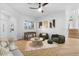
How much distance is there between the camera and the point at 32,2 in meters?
2.13

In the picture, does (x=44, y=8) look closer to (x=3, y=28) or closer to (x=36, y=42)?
(x=36, y=42)

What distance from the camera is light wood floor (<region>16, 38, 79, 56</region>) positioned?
213 centimetres

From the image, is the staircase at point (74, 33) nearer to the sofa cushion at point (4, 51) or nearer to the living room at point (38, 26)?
the living room at point (38, 26)

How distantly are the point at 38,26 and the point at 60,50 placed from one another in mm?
630

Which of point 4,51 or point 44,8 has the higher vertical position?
point 44,8

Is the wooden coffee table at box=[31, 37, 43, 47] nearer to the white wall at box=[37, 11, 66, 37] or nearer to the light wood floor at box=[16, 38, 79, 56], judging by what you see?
the light wood floor at box=[16, 38, 79, 56]

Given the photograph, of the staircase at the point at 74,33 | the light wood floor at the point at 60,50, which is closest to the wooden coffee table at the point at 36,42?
the light wood floor at the point at 60,50

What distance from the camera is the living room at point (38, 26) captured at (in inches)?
83.1

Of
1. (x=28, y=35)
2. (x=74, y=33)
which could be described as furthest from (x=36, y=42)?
(x=74, y=33)

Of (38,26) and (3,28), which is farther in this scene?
(38,26)

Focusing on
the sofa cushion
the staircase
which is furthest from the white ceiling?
the sofa cushion

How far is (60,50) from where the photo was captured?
2.16 metres

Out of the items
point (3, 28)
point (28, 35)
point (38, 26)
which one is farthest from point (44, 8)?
point (3, 28)

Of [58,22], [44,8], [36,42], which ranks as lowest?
[36,42]
